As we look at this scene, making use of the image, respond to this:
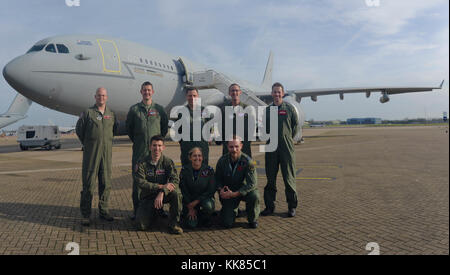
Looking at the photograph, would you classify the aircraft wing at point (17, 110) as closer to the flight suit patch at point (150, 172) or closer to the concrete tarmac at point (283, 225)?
the concrete tarmac at point (283, 225)

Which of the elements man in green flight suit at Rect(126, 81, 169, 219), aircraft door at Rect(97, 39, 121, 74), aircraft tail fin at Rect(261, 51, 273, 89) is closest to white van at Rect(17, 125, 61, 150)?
aircraft door at Rect(97, 39, 121, 74)

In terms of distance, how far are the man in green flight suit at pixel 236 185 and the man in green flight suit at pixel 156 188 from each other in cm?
69

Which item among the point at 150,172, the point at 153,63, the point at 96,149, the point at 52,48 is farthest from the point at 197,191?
the point at 153,63

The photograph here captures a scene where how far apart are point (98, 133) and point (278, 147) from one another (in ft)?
10.1

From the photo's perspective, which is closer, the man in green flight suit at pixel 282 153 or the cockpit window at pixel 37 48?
the man in green flight suit at pixel 282 153

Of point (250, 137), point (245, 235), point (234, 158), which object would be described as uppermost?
point (250, 137)

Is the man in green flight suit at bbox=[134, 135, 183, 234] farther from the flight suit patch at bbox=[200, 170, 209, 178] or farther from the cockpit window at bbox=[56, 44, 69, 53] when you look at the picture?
the cockpit window at bbox=[56, 44, 69, 53]

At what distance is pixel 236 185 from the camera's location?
4.49m

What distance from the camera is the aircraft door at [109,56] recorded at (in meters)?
12.6

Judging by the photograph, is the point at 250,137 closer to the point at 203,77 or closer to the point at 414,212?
the point at 414,212

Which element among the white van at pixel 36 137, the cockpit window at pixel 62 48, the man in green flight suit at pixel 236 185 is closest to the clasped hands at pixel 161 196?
the man in green flight suit at pixel 236 185

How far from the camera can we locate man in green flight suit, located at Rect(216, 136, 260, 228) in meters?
4.18

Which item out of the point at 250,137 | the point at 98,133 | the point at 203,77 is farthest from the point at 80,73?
the point at 250,137
